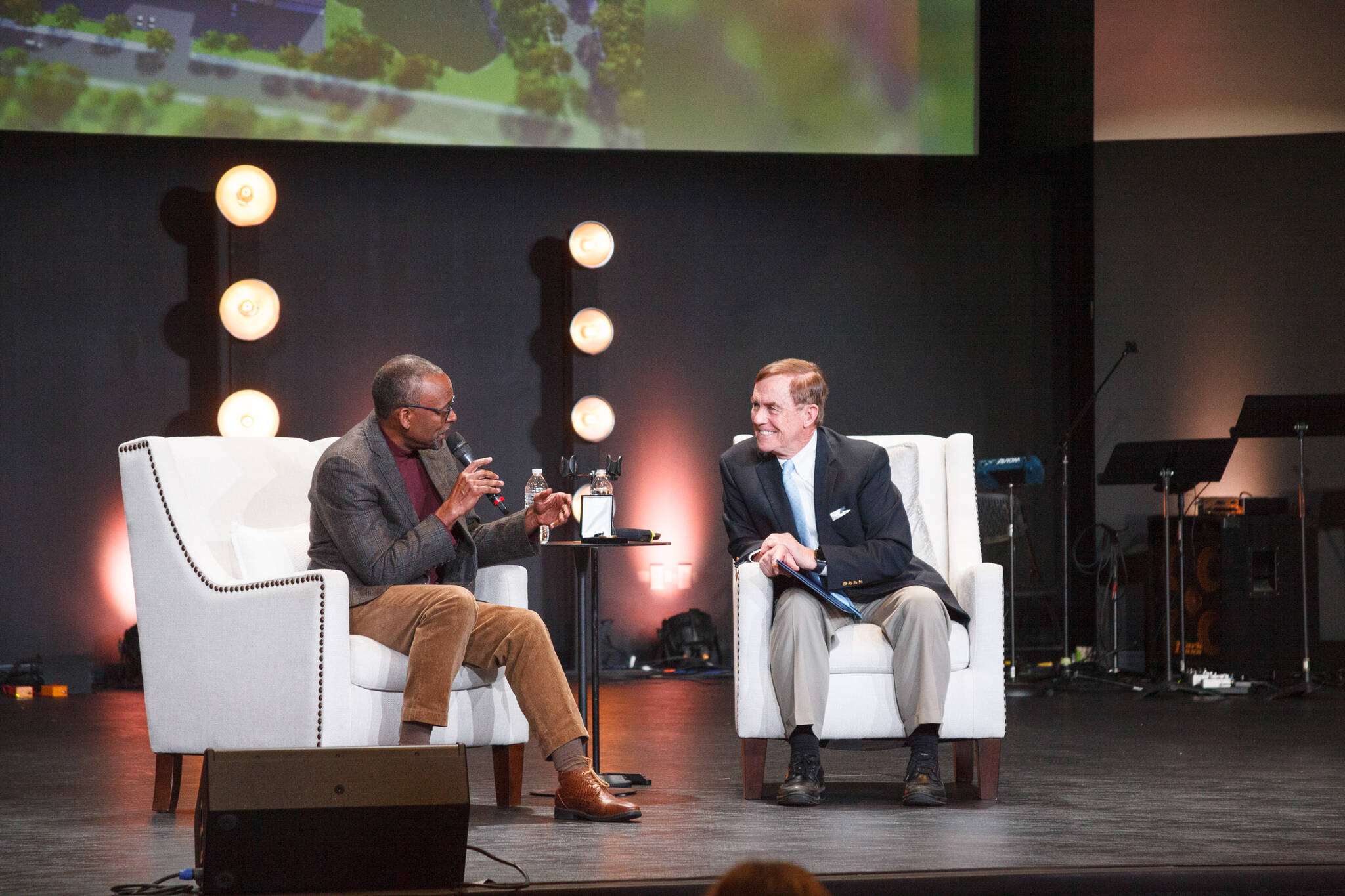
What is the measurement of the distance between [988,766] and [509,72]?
478 cm

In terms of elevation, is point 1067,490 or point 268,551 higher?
point 1067,490

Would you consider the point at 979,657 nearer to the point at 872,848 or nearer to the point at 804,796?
the point at 804,796

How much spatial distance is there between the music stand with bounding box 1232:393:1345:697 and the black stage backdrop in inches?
43.5

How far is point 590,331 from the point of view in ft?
22.6

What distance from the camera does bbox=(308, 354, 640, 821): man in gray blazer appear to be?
10.2ft

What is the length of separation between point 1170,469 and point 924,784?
3.33 m

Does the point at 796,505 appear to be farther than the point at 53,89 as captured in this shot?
No

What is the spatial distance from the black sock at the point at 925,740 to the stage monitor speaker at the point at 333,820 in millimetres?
1344

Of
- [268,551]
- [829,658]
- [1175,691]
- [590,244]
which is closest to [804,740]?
[829,658]

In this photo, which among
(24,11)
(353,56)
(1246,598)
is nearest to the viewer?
(1246,598)

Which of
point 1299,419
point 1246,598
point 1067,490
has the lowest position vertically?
point 1246,598

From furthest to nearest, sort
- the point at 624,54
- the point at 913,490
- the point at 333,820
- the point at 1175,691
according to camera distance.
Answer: the point at 624,54, the point at 1175,691, the point at 913,490, the point at 333,820

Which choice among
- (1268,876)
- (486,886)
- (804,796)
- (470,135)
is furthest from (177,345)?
(1268,876)

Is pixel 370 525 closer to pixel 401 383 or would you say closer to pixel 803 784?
pixel 401 383
